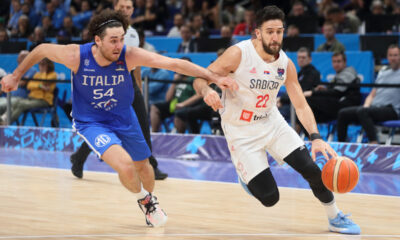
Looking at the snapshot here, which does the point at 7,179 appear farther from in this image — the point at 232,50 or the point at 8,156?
the point at 232,50

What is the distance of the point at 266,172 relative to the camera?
5.29m

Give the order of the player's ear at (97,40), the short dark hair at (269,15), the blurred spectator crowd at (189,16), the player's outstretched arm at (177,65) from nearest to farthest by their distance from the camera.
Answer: the player's outstretched arm at (177,65)
the short dark hair at (269,15)
the player's ear at (97,40)
the blurred spectator crowd at (189,16)

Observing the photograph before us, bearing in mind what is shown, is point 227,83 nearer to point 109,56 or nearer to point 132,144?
point 109,56

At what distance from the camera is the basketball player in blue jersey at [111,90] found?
5.28 m

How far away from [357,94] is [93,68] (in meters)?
5.33

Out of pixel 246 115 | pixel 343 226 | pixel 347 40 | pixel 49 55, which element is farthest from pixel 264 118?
pixel 347 40

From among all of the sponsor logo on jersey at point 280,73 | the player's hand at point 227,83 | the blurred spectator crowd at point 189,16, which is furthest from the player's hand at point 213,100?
the blurred spectator crowd at point 189,16

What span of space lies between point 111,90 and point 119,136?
407mm

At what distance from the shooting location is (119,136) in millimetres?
5664

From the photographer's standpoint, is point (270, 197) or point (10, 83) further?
point (10, 83)

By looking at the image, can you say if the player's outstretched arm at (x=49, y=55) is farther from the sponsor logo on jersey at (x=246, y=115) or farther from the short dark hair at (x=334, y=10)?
the short dark hair at (x=334, y=10)

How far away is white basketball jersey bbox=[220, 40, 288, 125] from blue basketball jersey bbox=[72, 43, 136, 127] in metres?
0.86

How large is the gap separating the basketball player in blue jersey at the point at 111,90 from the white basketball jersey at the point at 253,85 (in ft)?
1.16

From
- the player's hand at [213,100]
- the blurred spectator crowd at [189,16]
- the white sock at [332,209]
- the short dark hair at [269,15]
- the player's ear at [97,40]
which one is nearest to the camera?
the player's hand at [213,100]
